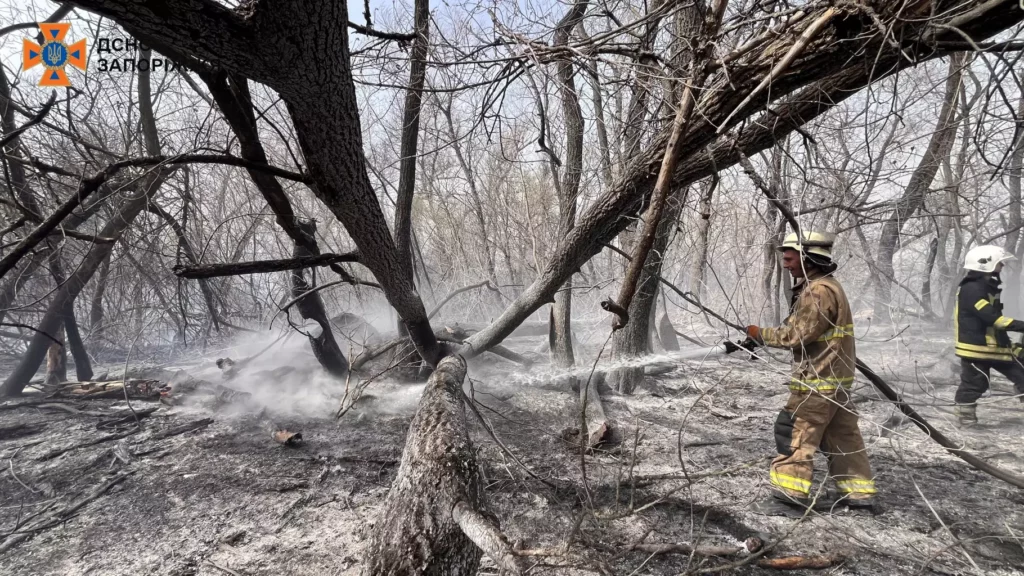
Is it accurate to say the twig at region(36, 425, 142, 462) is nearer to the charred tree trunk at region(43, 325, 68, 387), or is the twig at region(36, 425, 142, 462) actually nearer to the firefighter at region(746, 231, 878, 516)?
the charred tree trunk at region(43, 325, 68, 387)

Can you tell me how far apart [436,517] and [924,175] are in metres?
6.46

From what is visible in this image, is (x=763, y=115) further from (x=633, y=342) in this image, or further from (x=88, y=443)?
(x=88, y=443)

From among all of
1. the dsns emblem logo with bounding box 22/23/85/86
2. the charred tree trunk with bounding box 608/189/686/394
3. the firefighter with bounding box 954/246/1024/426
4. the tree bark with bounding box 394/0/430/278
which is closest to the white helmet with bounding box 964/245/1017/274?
the firefighter with bounding box 954/246/1024/426

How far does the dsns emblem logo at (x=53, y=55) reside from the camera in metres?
4.84

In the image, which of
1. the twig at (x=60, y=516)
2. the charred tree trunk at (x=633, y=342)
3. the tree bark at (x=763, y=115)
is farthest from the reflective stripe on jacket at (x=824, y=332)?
the twig at (x=60, y=516)

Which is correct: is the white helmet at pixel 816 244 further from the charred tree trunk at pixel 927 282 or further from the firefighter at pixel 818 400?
the charred tree trunk at pixel 927 282

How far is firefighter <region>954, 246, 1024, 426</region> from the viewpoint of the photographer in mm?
3861

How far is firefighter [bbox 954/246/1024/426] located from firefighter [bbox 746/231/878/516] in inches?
84.4

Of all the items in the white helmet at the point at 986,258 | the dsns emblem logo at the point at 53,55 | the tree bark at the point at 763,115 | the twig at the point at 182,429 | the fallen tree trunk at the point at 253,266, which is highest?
the dsns emblem logo at the point at 53,55

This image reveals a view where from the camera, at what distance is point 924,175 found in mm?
4715

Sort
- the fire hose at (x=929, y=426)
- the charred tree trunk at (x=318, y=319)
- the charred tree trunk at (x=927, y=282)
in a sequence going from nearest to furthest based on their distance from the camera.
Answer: the fire hose at (x=929, y=426) → the charred tree trunk at (x=318, y=319) → the charred tree trunk at (x=927, y=282)

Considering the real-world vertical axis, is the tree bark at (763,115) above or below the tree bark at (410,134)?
below

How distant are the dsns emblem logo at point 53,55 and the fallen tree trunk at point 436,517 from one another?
21.8 feet

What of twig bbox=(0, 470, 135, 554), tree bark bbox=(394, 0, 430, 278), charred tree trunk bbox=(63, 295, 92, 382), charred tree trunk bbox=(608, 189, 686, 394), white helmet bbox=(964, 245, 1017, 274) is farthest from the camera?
charred tree trunk bbox=(63, 295, 92, 382)
